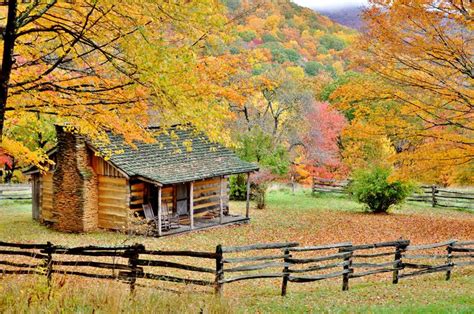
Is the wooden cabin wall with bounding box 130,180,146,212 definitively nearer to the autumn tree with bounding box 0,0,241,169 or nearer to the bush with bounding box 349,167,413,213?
the bush with bounding box 349,167,413,213

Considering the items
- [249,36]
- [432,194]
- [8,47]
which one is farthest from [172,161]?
[249,36]

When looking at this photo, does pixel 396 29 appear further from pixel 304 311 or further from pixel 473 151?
pixel 304 311

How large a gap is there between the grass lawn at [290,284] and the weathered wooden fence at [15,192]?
163 cm

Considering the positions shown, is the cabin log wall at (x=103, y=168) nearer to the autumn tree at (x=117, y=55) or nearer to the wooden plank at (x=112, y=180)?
the wooden plank at (x=112, y=180)

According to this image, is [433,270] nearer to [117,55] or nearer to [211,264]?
[211,264]

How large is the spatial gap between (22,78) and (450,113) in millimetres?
14140

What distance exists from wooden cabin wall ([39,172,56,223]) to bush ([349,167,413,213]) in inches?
660

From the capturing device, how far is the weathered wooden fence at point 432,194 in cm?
3684

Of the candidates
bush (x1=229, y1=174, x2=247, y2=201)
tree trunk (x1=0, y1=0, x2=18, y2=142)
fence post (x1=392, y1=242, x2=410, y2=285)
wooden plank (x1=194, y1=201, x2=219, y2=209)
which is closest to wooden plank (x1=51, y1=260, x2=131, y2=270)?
tree trunk (x1=0, y1=0, x2=18, y2=142)

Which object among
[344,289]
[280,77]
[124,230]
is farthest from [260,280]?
[280,77]

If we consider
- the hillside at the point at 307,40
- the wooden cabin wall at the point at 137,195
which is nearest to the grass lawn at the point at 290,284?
the wooden cabin wall at the point at 137,195

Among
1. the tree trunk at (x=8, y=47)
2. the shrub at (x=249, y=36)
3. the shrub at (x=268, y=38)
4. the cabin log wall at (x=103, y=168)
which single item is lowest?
the cabin log wall at (x=103, y=168)

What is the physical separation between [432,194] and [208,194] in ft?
57.2

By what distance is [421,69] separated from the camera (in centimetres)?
1689
